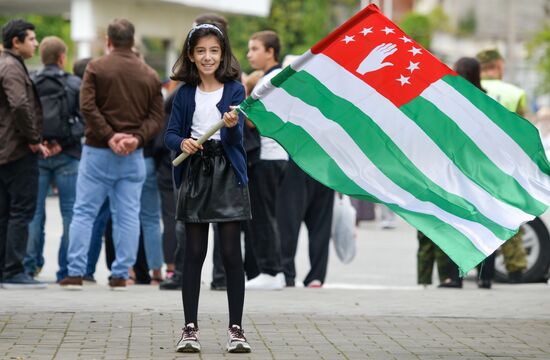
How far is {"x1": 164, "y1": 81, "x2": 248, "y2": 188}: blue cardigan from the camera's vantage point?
823cm

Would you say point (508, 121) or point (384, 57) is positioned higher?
point (384, 57)

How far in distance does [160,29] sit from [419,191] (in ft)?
97.8

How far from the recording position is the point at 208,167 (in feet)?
27.0

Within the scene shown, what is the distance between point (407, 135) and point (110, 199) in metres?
3.84

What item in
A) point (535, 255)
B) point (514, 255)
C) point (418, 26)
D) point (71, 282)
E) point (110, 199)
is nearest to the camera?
point (71, 282)

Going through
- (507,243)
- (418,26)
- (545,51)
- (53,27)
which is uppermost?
(418,26)

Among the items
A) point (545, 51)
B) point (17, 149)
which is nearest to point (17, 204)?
point (17, 149)

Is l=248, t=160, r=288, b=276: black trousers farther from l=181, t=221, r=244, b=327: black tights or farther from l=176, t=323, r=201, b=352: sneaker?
l=176, t=323, r=201, b=352: sneaker

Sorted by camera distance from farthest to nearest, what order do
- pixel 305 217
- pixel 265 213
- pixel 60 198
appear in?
pixel 305 217
pixel 60 198
pixel 265 213

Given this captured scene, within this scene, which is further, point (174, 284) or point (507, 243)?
point (507, 243)

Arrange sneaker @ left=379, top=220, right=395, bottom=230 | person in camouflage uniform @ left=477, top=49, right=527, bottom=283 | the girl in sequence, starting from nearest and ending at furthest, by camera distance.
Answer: the girl
person in camouflage uniform @ left=477, top=49, right=527, bottom=283
sneaker @ left=379, top=220, right=395, bottom=230

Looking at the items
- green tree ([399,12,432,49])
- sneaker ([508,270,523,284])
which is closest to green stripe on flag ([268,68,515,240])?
sneaker ([508,270,523,284])

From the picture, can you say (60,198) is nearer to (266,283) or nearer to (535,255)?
(266,283)

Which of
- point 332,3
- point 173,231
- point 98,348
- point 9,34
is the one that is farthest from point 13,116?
point 332,3
